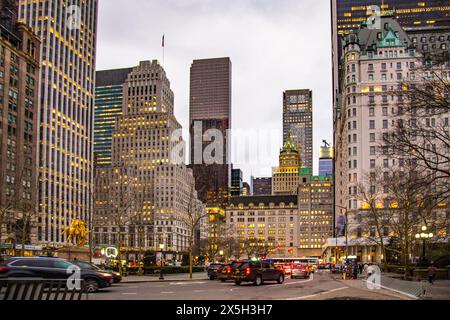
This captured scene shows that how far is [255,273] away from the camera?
1449 inches

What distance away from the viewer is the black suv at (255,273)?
36.5m

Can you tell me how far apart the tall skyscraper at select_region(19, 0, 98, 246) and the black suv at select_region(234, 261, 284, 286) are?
127m

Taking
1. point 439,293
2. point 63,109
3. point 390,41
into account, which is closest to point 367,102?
point 390,41

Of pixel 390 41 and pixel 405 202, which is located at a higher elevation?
Answer: pixel 390 41

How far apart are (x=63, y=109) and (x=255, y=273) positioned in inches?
6039

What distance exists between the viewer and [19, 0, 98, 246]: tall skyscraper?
167m

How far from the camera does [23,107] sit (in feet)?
442

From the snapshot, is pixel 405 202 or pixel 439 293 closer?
pixel 439 293

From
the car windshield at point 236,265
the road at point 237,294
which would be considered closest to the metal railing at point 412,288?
the road at point 237,294

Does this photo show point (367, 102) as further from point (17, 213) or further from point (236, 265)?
point (236, 265)

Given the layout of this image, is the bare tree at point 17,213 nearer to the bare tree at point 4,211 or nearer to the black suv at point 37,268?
the bare tree at point 4,211
